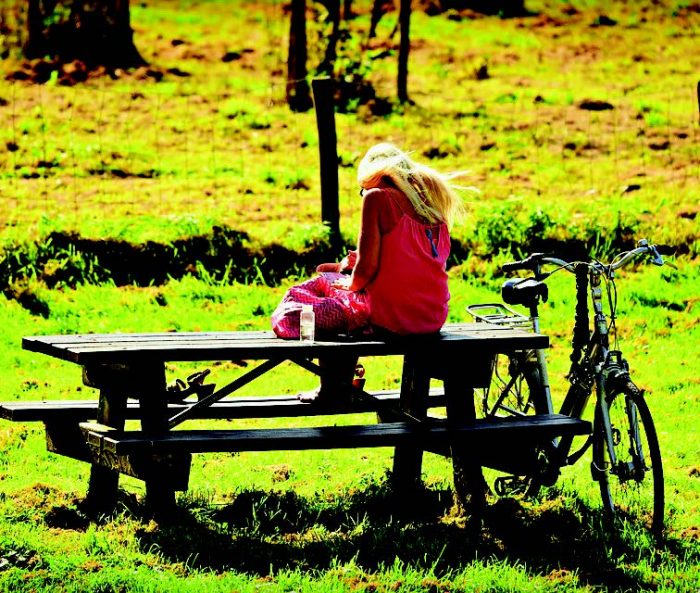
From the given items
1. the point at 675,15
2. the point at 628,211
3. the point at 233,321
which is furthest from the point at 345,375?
→ the point at 675,15

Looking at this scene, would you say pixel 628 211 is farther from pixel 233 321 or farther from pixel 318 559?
pixel 318 559

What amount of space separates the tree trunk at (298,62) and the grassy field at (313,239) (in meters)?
0.32

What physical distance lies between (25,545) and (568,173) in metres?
9.71

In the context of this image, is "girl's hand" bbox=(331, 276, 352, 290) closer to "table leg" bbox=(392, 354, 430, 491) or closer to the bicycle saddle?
"table leg" bbox=(392, 354, 430, 491)

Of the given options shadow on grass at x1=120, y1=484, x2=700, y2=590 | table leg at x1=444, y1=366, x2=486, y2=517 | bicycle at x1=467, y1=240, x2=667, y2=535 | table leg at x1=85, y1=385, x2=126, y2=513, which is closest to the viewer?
shadow on grass at x1=120, y1=484, x2=700, y2=590

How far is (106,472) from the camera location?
226 inches

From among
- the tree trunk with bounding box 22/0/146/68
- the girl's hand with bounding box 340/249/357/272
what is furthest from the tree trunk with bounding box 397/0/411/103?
the girl's hand with bounding box 340/249/357/272

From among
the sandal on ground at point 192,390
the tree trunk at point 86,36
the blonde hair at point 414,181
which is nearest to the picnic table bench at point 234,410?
the sandal on ground at point 192,390

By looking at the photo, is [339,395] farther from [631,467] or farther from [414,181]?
[631,467]

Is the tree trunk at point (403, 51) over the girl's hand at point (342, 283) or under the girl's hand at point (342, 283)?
over

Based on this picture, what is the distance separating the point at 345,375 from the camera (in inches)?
232

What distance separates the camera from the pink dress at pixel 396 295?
5555mm

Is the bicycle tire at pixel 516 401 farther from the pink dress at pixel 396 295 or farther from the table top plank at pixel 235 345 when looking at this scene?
the pink dress at pixel 396 295

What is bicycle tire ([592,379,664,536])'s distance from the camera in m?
5.31
